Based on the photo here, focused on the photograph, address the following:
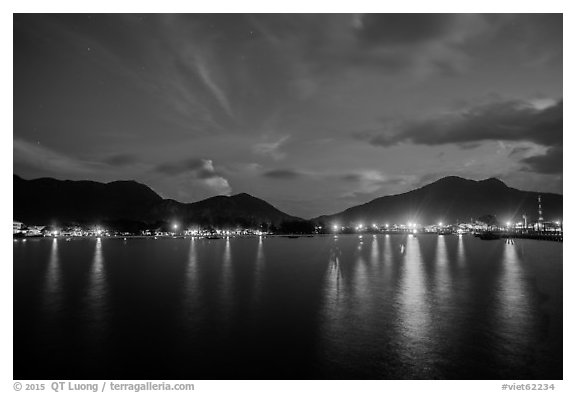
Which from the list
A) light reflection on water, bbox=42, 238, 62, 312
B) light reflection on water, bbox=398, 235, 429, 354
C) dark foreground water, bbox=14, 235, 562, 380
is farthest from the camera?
light reflection on water, bbox=42, 238, 62, 312

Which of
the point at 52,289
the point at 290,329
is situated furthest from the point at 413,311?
the point at 52,289

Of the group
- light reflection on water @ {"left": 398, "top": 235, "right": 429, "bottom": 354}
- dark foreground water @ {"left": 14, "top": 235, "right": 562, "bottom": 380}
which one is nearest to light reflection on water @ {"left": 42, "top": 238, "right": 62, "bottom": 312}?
dark foreground water @ {"left": 14, "top": 235, "right": 562, "bottom": 380}

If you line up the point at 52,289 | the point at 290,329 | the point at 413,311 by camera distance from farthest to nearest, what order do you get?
the point at 52,289
the point at 413,311
the point at 290,329

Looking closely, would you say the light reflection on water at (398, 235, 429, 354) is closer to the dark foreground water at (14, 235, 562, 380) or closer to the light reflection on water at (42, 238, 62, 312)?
the dark foreground water at (14, 235, 562, 380)

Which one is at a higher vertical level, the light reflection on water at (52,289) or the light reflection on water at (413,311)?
the light reflection on water at (413,311)

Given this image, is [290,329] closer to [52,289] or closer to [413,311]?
[413,311]

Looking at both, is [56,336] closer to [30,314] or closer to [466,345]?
[30,314]

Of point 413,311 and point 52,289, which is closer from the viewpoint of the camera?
point 413,311

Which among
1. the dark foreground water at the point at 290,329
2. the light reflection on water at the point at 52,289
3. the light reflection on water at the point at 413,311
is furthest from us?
the light reflection on water at the point at 52,289

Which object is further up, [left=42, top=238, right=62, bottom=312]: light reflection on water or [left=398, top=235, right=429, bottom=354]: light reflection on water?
[left=398, top=235, right=429, bottom=354]: light reflection on water

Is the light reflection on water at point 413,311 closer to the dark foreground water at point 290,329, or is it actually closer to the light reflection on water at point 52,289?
the dark foreground water at point 290,329

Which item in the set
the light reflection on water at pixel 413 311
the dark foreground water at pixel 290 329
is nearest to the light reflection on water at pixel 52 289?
the dark foreground water at pixel 290 329

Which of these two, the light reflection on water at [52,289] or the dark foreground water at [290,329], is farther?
the light reflection on water at [52,289]
